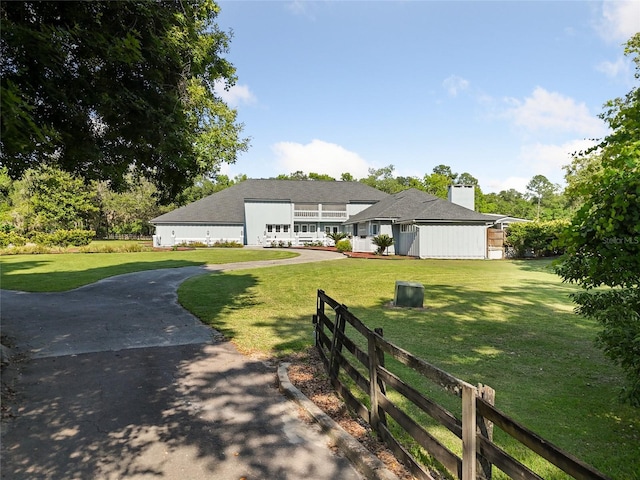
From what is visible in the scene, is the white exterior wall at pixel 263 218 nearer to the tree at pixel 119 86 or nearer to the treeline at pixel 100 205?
the treeline at pixel 100 205

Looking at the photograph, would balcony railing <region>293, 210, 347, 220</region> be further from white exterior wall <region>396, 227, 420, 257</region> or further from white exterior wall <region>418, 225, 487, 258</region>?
white exterior wall <region>418, 225, 487, 258</region>

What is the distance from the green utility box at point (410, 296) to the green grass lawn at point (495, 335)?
17.6 inches

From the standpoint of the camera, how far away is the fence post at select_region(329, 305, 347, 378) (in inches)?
213

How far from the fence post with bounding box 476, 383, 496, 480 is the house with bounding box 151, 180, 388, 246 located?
44309mm

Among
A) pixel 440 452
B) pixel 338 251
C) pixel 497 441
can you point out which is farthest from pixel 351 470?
pixel 338 251

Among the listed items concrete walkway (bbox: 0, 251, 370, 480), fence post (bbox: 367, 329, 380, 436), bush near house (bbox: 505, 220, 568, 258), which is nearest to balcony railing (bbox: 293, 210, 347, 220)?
bush near house (bbox: 505, 220, 568, 258)

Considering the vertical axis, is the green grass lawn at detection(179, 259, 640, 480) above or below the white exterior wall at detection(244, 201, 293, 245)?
below

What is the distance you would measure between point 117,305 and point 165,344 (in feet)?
15.6

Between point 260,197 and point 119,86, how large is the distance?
42877mm

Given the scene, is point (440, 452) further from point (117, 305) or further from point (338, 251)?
point (338, 251)

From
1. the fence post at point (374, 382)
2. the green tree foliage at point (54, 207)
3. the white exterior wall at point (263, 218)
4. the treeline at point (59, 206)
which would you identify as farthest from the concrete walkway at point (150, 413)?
the green tree foliage at point (54, 207)

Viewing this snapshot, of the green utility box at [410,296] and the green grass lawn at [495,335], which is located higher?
the green utility box at [410,296]

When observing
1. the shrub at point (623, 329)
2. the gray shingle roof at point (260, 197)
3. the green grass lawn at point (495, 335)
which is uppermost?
the gray shingle roof at point (260, 197)

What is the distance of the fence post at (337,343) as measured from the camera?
542 cm
